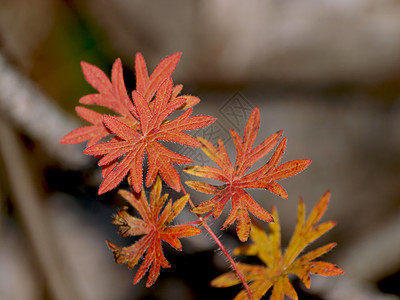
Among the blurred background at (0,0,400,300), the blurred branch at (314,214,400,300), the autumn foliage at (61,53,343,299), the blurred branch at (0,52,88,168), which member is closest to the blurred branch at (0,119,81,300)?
the blurred background at (0,0,400,300)

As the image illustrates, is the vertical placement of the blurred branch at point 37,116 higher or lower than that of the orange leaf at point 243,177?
higher

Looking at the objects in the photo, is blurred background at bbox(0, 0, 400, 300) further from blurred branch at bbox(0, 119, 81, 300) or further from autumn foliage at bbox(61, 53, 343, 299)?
autumn foliage at bbox(61, 53, 343, 299)

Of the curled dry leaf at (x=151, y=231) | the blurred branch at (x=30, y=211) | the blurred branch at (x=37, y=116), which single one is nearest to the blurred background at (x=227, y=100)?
the blurred branch at (x=30, y=211)

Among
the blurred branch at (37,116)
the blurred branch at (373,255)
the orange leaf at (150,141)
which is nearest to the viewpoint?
the orange leaf at (150,141)

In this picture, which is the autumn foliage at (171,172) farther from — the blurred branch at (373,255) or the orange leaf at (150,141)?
the blurred branch at (373,255)

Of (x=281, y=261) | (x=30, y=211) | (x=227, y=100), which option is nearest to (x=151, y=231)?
(x=281, y=261)

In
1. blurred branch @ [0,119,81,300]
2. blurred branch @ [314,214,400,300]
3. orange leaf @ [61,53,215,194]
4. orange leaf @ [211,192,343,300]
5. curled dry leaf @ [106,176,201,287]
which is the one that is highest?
blurred branch @ [0,119,81,300]

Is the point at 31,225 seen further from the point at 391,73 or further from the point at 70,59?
the point at 391,73
